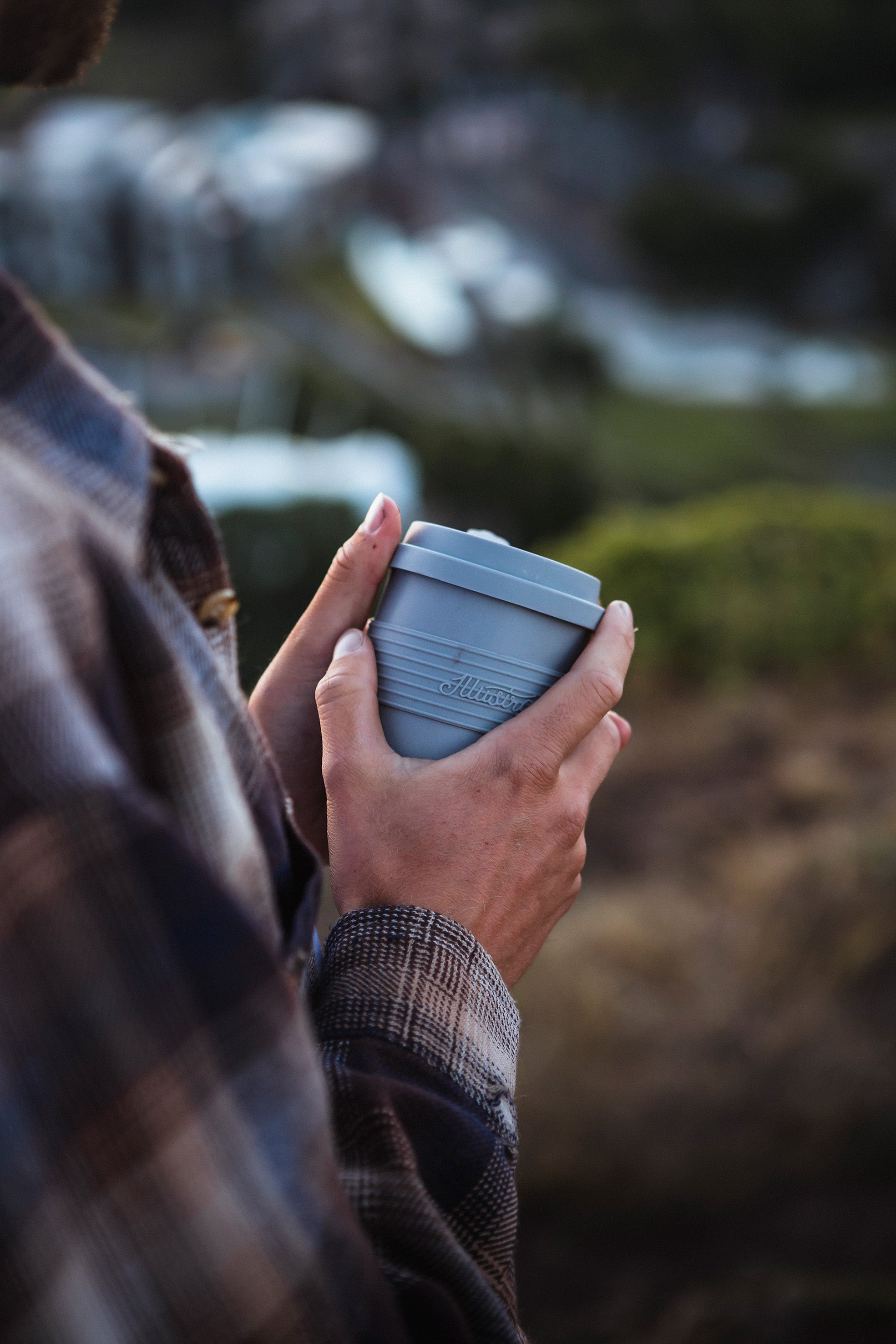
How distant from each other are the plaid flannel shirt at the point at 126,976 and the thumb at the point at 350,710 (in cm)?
37

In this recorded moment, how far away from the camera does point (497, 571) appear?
3.93 feet

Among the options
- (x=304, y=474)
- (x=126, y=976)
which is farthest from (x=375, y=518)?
(x=304, y=474)

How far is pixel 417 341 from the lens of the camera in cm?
2492

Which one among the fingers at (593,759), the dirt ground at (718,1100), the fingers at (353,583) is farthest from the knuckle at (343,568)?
the dirt ground at (718,1100)

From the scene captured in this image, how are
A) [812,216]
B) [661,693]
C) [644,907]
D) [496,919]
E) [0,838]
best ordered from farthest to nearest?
[812,216], [661,693], [644,907], [496,919], [0,838]

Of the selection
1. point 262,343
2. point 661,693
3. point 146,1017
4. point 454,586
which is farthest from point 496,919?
point 262,343

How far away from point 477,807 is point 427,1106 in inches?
11.9

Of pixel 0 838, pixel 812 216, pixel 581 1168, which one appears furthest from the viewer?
pixel 812 216

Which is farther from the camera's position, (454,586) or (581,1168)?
(581,1168)

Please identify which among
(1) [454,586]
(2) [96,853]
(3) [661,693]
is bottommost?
(3) [661,693]

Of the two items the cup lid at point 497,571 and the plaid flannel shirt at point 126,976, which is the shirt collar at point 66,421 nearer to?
the plaid flannel shirt at point 126,976

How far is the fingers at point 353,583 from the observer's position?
1.32 m

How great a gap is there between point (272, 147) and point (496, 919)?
113ft

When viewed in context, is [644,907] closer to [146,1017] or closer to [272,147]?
[146,1017]
